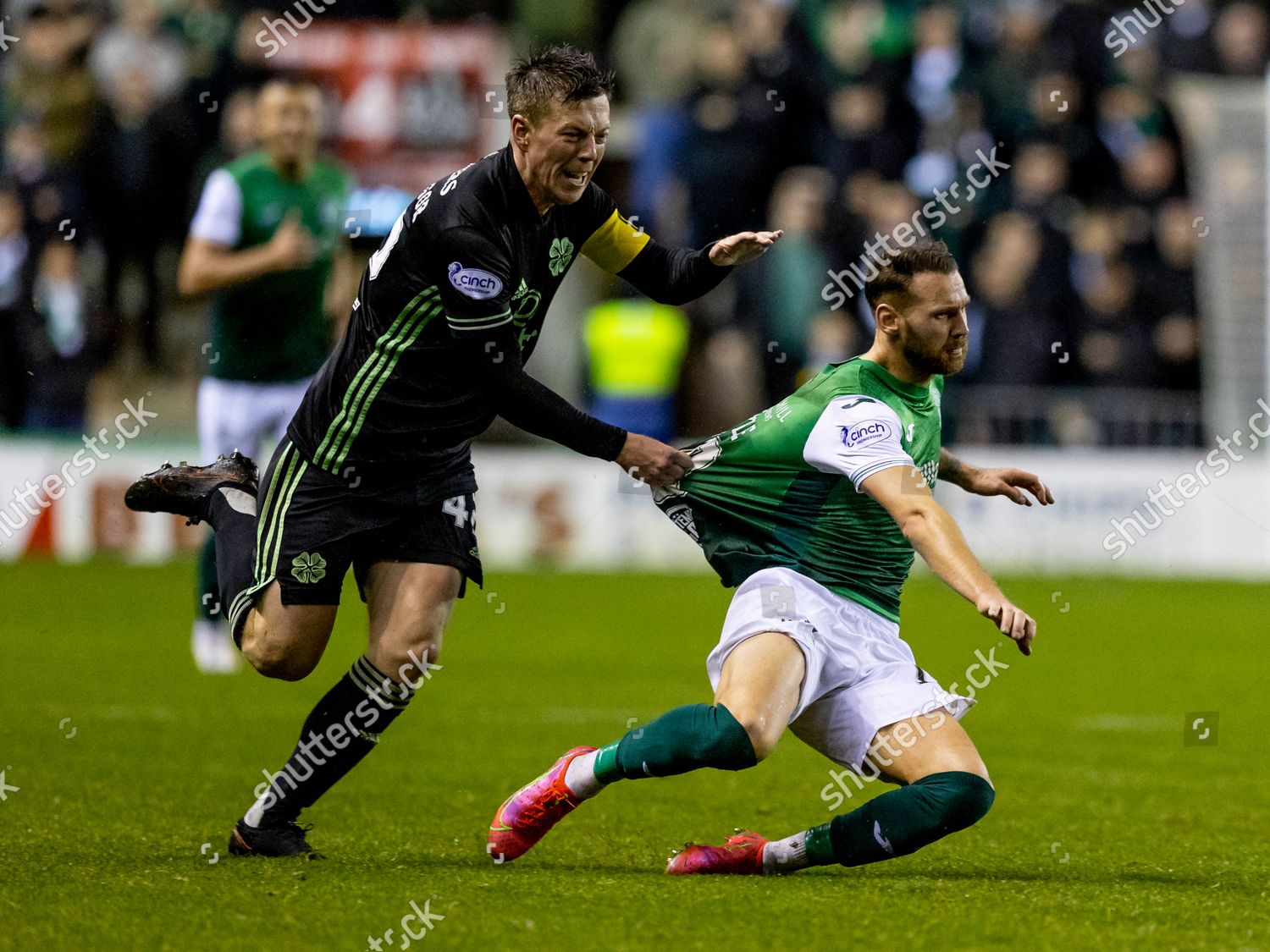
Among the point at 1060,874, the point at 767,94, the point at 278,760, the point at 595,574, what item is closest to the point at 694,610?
the point at 595,574

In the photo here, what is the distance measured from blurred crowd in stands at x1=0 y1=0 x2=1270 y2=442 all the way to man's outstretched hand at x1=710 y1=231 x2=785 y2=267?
9469 mm

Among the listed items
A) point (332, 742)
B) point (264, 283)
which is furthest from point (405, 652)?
point (264, 283)

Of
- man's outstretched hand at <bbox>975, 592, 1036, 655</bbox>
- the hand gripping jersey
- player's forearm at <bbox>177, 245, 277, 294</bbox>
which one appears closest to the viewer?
man's outstretched hand at <bbox>975, 592, 1036, 655</bbox>

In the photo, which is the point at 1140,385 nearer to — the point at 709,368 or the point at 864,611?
the point at 709,368

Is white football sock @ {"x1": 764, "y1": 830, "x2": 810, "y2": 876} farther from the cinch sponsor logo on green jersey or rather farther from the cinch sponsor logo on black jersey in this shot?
the cinch sponsor logo on black jersey

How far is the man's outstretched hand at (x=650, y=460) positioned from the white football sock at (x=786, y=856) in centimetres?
105

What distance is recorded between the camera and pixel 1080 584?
619 inches

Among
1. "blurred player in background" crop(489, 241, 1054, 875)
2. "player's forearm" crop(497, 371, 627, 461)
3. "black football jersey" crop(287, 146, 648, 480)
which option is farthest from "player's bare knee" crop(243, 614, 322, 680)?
"player's forearm" crop(497, 371, 627, 461)

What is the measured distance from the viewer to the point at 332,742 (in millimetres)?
5672

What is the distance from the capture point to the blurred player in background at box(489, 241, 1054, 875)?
17.2ft

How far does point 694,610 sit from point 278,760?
6.31 meters

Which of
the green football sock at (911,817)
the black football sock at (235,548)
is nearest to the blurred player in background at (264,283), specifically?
the black football sock at (235,548)

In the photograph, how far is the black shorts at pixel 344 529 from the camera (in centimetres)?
572

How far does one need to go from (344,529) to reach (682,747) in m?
1.21
